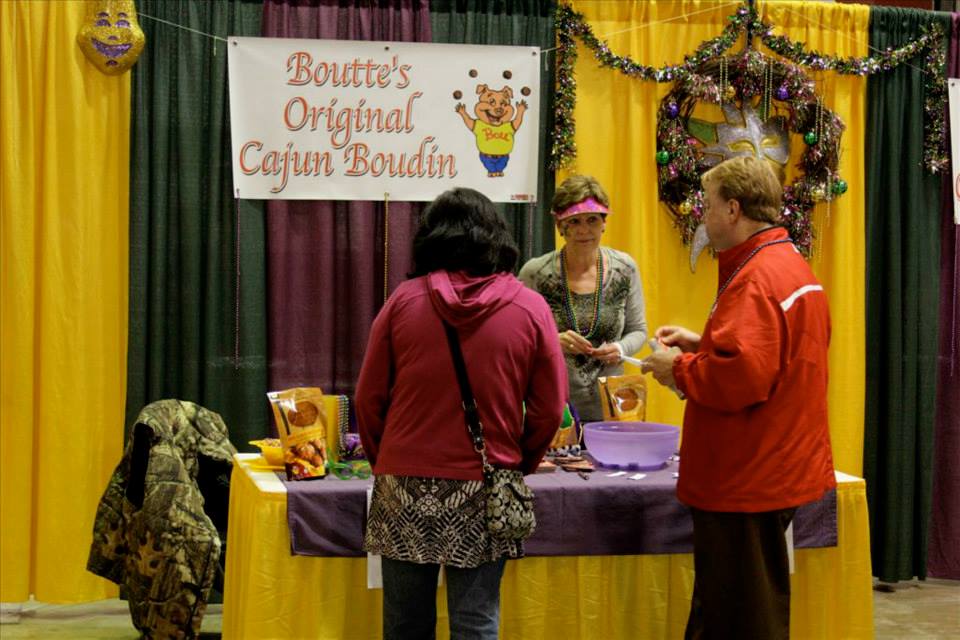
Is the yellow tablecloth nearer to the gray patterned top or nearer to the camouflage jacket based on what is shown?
the camouflage jacket

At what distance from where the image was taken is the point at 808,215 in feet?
15.4

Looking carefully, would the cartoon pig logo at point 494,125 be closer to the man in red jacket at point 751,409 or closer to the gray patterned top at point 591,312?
the gray patterned top at point 591,312

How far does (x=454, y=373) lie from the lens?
223cm

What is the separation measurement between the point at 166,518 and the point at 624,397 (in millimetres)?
1383

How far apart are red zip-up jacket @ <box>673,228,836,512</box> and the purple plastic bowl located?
1.51 ft

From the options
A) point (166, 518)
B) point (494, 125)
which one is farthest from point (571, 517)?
point (494, 125)

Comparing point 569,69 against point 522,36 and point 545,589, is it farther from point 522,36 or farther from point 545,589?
point 545,589

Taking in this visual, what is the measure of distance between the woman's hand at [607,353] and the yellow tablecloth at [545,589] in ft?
2.19

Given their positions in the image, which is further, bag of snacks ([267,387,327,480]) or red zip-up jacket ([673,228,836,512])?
bag of snacks ([267,387,327,480])

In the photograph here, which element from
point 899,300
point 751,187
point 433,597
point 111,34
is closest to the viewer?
point 433,597

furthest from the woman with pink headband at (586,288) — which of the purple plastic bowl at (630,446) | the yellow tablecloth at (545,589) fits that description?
the yellow tablecloth at (545,589)

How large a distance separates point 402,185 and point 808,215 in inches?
65.6

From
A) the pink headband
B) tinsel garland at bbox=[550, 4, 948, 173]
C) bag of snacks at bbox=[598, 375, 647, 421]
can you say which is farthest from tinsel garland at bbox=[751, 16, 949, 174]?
bag of snacks at bbox=[598, 375, 647, 421]

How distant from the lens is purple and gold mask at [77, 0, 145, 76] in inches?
161
